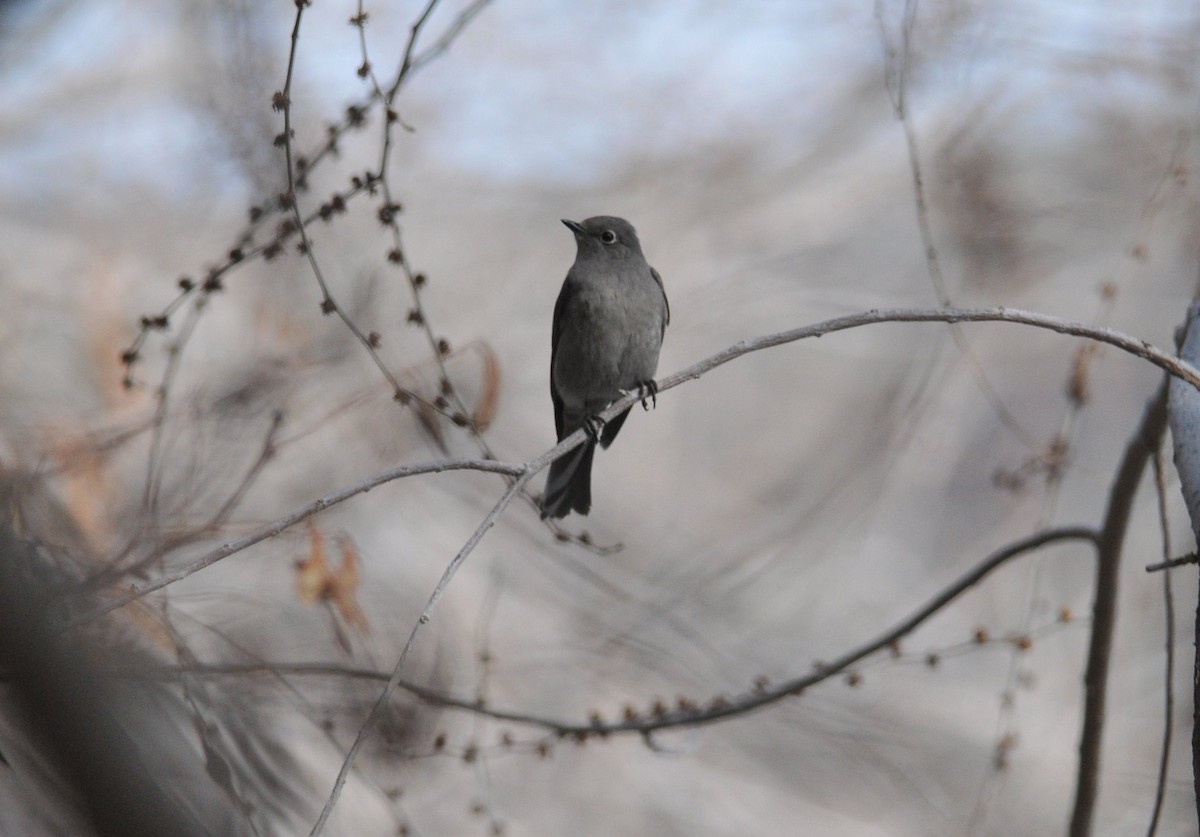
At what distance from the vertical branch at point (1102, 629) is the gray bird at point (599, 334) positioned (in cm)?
194

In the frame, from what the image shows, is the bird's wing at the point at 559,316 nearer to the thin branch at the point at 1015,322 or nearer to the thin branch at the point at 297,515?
the thin branch at the point at 1015,322

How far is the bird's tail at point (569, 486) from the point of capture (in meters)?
5.12

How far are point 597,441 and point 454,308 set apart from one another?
3.43 m

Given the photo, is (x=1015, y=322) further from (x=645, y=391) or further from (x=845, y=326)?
(x=645, y=391)

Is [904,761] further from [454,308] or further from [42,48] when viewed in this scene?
[42,48]

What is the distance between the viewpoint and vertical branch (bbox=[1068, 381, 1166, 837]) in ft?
12.4

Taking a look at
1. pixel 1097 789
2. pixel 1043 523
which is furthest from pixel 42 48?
pixel 1097 789

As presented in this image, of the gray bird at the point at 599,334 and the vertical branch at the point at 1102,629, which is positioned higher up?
the gray bird at the point at 599,334

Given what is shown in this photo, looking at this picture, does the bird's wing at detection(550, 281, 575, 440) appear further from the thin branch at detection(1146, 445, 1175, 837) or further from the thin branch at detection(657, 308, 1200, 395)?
the thin branch at detection(1146, 445, 1175, 837)

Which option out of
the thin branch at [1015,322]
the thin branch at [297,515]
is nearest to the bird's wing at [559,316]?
the thin branch at [1015,322]

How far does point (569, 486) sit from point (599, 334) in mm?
728

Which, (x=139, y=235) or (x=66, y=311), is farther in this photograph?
(x=139, y=235)

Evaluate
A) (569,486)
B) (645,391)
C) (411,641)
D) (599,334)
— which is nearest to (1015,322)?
(411,641)

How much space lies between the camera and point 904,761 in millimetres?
8836
